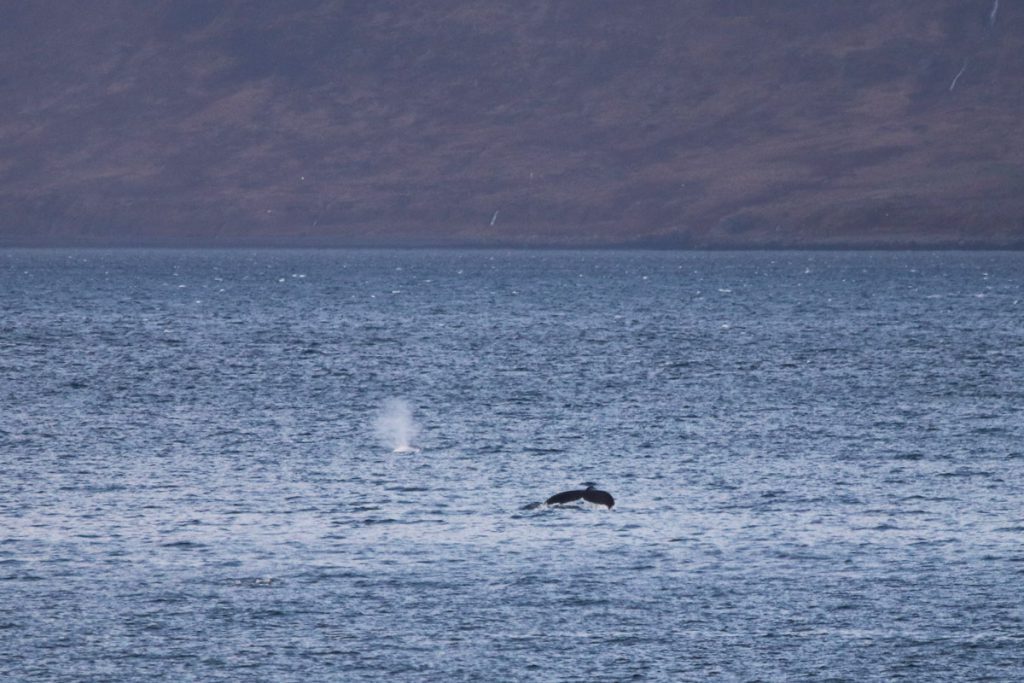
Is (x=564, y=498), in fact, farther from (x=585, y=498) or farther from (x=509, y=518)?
(x=509, y=518)

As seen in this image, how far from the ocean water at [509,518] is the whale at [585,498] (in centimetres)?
21

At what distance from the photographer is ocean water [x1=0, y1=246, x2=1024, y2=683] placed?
2650 cm

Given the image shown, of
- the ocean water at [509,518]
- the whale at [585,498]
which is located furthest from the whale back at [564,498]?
the ocean water at [509,518]

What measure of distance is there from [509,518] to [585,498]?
2.04m

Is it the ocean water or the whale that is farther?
the whale

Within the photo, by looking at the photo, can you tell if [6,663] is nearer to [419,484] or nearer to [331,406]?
[419,484]

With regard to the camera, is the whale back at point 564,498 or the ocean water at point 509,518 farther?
the whale back at point 564,498

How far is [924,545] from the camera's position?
114ft

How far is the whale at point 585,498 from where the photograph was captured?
3878cm

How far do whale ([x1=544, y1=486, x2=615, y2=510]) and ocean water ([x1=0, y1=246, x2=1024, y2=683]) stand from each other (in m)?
0.21

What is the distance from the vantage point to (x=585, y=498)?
38938mm

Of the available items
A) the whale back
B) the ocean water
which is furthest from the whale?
the ocean water

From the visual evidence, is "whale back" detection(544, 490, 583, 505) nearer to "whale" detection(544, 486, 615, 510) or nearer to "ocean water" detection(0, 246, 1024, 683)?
"whale" detection(544, 486, 615, 510)

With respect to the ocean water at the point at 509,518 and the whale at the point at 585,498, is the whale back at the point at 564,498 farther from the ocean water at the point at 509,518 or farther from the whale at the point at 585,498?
the ocean water at the point at 509,518
